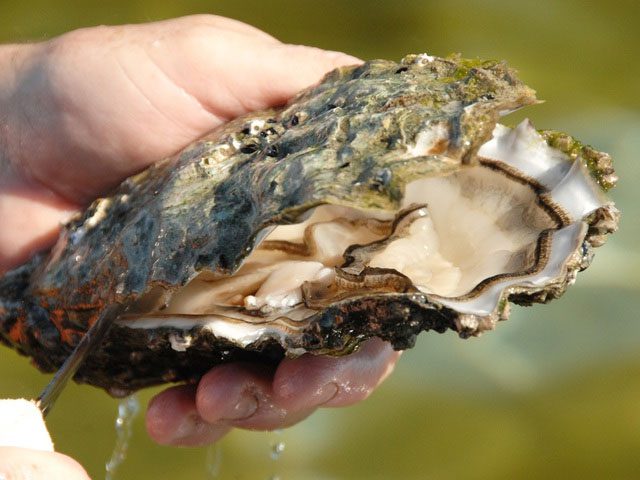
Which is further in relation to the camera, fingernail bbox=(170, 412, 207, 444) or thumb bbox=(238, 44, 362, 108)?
fingernail bbox=(170, 412, 207, 444)

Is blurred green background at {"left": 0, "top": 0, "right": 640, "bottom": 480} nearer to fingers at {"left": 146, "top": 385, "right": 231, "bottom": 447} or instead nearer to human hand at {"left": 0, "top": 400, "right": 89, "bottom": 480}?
fingers at {"left": 146, "top": 385, "right": 231, "bottom": 447}

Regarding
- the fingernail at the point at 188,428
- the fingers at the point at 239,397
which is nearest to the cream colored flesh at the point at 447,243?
the fingers at the point at 239,397

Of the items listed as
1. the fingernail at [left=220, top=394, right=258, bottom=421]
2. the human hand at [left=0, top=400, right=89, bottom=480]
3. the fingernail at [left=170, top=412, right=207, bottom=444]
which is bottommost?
the fingernail at [left=170, top=412, right=207, bottom=444]

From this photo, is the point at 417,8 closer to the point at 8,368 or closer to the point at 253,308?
the point at 8,368

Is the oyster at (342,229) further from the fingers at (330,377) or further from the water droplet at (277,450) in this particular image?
the water droplet at (277,450)

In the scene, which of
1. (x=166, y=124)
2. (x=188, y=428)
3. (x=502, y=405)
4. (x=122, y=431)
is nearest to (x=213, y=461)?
(x=122, y=431)

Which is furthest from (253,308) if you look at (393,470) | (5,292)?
(393,470)

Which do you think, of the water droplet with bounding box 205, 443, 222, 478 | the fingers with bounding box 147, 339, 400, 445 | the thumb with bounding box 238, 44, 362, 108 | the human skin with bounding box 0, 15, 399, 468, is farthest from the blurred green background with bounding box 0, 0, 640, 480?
the thumb with bounding box 238, 44, 362, 108

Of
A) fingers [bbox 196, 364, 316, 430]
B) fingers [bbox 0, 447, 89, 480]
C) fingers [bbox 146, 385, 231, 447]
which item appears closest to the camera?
fingers [bbox 0, 447, 89, 480]
